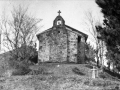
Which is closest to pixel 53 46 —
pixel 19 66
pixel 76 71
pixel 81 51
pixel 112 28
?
pixel 81 51

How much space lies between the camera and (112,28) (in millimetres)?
19984

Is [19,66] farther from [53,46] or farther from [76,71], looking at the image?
[53,46]

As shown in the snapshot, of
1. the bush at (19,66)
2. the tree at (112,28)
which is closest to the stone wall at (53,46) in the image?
the bush at (19,66)

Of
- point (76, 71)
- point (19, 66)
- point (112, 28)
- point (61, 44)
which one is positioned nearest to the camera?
point (112, 28)

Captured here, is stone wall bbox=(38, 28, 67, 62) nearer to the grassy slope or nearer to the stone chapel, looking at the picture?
the stone chapel

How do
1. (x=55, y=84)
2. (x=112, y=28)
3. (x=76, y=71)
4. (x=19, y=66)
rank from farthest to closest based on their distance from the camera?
(x=76, y=71) → (x=19, y=66) → (x=112, y=28) → (x=55, y=84)

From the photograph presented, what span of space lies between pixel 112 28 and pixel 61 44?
17595 millimetres

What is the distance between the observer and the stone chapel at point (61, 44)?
119ft

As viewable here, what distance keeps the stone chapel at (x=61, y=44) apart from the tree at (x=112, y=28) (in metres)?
16.2

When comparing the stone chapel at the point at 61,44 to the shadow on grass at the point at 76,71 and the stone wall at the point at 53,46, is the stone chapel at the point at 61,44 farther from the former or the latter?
the shadow on grass at the point at 76,71

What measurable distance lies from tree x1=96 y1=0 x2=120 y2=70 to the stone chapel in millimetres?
16212


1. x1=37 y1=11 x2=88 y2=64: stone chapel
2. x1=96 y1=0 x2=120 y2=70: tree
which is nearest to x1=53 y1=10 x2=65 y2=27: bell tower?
x1=37 y1=11 x2=88 y2=64: stone chapel

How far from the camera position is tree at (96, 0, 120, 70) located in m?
19.5

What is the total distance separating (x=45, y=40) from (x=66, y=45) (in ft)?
13.0
